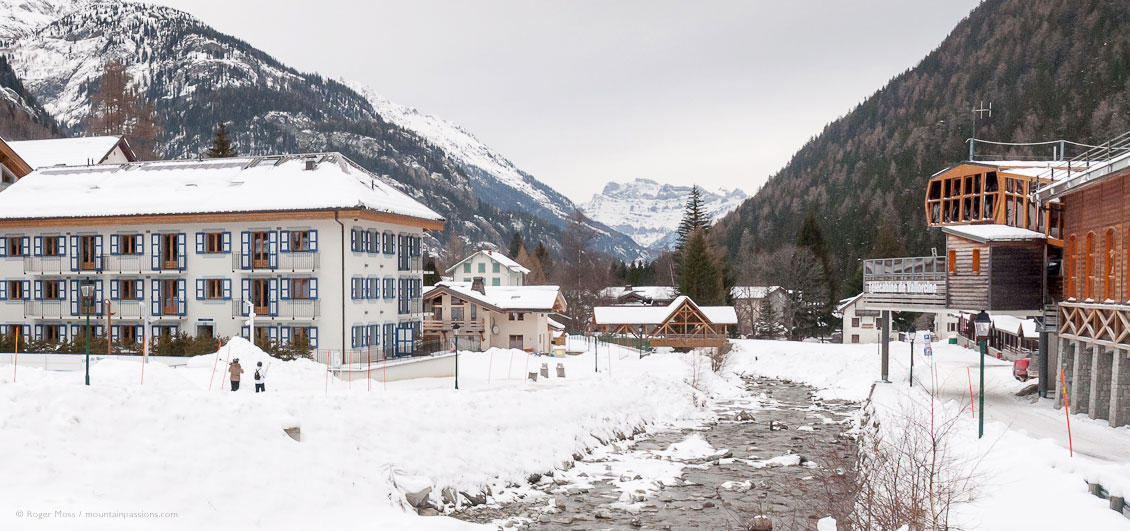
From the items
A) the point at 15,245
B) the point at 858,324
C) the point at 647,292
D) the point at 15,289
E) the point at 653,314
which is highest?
Result: the point at 15,245

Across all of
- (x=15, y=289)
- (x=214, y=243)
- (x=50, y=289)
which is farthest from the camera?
(x=15, y=289)

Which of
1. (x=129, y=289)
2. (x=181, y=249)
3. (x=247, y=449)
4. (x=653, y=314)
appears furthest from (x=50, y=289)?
(x=653, y=314)

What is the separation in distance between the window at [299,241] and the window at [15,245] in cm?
1637

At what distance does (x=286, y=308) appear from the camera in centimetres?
4303

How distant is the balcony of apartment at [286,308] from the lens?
139ft

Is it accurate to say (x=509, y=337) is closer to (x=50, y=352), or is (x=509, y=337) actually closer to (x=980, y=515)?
(x=50, y=352)

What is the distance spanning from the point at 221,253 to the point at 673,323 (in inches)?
1836

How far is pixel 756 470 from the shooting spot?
28875 millimetres

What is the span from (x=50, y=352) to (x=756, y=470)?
1351 inches

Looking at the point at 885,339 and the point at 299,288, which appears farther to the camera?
the point at 299,288

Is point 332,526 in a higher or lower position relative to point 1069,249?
lower

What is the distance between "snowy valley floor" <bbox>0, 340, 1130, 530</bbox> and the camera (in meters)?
16.8

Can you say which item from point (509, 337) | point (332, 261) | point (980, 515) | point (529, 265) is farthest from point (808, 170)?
point (980, 515)

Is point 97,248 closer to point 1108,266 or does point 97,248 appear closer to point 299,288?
point 299,288
